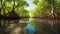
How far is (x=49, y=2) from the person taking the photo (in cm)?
3859

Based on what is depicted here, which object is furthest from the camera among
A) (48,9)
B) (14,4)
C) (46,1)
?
(48,9)

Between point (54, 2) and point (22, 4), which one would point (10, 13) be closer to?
point (22, 4)

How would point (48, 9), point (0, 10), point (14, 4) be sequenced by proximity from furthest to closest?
point (48, 9), point (14, 4), point (0, 10)

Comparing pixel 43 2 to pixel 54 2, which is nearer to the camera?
pixel 54 2

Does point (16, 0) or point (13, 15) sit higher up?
point (16, 0)

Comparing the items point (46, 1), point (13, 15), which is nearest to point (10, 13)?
point (13, 15)

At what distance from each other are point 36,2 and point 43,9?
264 centimetres

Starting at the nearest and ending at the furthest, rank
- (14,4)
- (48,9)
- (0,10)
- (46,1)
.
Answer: (0,10), (14,4), (46,1), (48,9)

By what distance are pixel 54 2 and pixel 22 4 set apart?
279 inches

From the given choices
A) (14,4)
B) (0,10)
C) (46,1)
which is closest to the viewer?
(0,10)

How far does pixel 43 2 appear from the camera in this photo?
40812 millimetres

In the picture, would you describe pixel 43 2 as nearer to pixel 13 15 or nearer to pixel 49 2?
pixel 49 2

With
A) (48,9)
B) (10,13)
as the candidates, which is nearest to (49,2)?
(48,9)

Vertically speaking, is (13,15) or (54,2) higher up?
(54,2)
